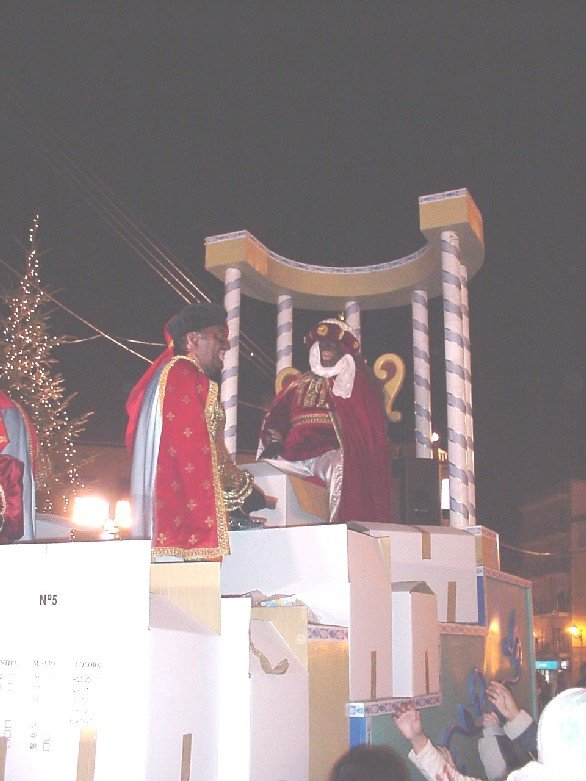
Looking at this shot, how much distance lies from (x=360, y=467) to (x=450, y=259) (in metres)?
2.02

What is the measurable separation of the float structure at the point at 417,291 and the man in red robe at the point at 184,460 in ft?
10.4

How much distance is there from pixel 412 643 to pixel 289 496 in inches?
72.9

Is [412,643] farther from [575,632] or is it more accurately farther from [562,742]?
[575,632]

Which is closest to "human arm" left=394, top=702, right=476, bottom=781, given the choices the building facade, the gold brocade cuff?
the gold brocade cuff

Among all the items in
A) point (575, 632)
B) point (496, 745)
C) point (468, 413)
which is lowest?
point (575, 632)

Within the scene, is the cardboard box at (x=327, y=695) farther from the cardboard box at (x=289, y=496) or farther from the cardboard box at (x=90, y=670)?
the cardboard box at (x=289, y=496)

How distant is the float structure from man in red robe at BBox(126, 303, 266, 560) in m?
3.16

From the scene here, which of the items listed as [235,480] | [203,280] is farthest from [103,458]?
[235,480]

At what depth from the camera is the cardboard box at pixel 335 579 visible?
4.13 m

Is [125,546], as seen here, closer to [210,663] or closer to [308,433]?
[210,663]

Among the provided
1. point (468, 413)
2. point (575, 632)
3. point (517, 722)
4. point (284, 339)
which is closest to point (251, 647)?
point (517, 722)

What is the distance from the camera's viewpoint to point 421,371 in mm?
8891

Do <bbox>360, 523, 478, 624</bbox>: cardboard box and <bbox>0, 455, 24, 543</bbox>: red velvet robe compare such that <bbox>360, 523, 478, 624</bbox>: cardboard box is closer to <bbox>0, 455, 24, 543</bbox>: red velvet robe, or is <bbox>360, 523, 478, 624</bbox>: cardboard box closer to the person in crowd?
<bbox>0, 455, 24, 543</bbox>: red velvet robe

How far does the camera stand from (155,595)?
3465mm
